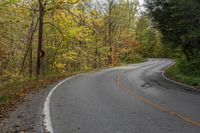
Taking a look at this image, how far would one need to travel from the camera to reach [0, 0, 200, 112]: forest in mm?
22891

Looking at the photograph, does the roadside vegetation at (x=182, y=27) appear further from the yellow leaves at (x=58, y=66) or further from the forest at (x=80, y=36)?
the yellow leaves at (x=58, y=66)

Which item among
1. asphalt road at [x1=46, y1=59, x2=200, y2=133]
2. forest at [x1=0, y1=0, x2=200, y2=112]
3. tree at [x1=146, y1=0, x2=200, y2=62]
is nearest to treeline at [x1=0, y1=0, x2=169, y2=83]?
forest at [x1=0, y1=0, x2=200, y2=112]

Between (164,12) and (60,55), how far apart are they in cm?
1623

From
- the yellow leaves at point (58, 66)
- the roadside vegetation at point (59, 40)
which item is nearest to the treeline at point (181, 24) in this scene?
the roadside vegetation at point (59, 40)

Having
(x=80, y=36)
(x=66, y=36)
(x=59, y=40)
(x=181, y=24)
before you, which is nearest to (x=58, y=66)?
(x=59, y=40)

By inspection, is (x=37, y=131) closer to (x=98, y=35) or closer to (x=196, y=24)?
(x=196, y=24)

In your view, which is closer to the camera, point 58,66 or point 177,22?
point 177,22

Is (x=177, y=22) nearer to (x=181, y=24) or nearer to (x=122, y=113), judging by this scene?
(x=181, y=24)

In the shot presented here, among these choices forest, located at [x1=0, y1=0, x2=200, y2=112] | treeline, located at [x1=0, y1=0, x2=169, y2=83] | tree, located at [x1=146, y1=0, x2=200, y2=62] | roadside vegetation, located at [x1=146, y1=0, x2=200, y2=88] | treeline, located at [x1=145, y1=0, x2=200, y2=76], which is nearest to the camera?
roadside vegetation, located at [x1=146, y1=0, x2=200, y2=88]

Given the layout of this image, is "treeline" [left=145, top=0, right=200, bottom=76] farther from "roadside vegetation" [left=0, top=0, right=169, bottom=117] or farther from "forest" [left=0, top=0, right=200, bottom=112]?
"roadside vegetation" [left=0, top=0, right=169, bottom=117]

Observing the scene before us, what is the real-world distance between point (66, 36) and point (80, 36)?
1956 mm

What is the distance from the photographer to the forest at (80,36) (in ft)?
75.1

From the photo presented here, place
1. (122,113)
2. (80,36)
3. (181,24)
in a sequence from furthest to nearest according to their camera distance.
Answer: (80,36) < (181,24) < (122,113)

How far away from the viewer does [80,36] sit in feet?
88.9
